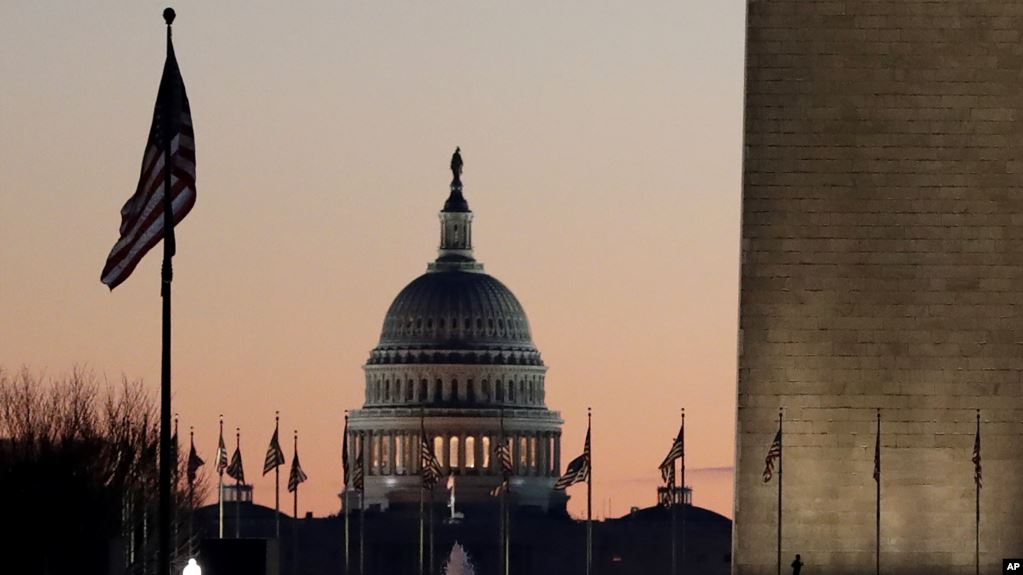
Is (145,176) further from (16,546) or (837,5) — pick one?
(837,5)

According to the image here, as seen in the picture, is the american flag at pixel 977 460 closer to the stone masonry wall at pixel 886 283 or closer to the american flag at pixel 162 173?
the stone masonry wall at pixel 886 283

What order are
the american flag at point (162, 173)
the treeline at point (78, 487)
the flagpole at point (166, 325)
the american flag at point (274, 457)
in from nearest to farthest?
the flagpole at point (166, 325) < the american flag at point (162, 173) < the treeline at point (78, 487) < the american flag at point (274, 457)

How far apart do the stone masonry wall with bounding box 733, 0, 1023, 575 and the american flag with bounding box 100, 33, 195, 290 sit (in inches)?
1917

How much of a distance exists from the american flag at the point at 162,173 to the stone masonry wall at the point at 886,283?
4870 cm

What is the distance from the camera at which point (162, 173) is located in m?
56.4

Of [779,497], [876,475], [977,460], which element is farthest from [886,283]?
[779,497]

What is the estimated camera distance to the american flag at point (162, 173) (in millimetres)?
56438

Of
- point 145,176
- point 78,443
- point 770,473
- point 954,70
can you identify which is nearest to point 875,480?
point 770,473

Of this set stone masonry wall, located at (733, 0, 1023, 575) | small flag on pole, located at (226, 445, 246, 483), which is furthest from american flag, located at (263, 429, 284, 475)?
stone masonry wall, located at (733, 0, 1023, 575)

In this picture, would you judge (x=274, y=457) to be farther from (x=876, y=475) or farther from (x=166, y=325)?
(x=166, y=325)

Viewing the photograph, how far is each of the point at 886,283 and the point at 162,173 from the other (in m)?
52.6

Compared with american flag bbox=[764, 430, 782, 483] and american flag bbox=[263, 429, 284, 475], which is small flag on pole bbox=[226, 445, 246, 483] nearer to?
american flag bbox=[263, 429, 284, 475]

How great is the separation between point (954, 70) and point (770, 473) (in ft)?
38.5

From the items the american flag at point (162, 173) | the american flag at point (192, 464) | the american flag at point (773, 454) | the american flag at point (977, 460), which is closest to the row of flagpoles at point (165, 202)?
the american flag at point (162, 173)
